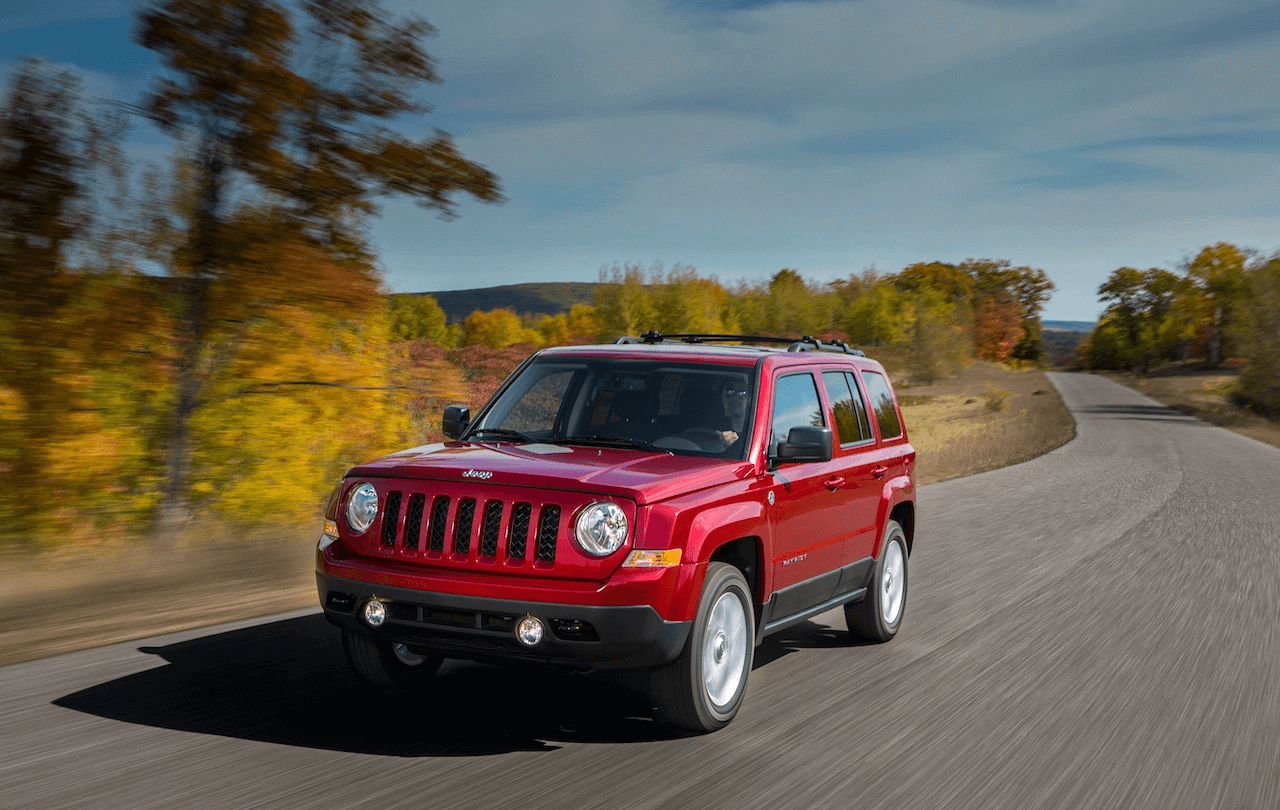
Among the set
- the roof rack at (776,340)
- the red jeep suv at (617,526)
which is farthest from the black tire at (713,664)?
the roof rack at (776,340)

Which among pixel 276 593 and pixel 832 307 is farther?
pixel 832 307

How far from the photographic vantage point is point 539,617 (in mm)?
4934

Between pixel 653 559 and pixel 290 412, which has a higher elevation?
pixel 290 412

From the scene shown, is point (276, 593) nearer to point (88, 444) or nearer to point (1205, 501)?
point (88, 444)

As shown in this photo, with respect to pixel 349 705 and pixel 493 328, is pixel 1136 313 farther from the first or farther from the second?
pixel 349 705

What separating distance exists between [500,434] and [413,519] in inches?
50.3

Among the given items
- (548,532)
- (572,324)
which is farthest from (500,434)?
(572,324)

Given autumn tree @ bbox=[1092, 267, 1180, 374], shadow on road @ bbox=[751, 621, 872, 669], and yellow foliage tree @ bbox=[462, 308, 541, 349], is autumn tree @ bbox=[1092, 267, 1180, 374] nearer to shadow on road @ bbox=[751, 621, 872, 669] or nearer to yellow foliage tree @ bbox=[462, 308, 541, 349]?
yellow foliage tree @ bbox=[462, 308, 541, 349]

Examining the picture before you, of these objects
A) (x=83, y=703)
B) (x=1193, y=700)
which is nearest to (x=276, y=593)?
(x=83, y=703)

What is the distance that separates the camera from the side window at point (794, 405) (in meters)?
6.46

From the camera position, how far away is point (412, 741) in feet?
16.8

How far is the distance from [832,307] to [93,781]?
95288 mm

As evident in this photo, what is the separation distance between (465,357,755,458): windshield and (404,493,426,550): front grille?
1.14 meters

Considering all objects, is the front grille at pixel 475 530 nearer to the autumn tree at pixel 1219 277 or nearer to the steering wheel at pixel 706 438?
the steering wheel at pixel 706 438
